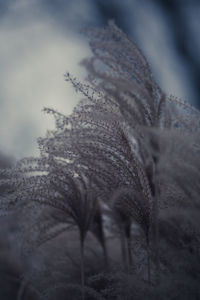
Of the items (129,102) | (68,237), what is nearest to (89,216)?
(129,102)

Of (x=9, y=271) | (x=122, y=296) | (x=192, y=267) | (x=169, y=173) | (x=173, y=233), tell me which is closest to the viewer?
(x=169, y=173)

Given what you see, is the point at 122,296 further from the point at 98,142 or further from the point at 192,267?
the point at 98,142

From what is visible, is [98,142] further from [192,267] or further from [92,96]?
[192,267]

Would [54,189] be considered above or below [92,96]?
below

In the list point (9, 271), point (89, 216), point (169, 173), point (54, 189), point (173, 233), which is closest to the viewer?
point (169, 173)

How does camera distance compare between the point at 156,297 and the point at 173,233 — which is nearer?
the point at 156,297

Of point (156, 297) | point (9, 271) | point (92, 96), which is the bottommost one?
point (156, 297)

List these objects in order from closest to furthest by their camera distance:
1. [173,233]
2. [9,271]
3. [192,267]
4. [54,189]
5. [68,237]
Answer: [192,267], [54,189], [173,233], [9,271], [68,237]

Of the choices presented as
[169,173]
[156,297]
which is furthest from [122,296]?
[169,173]

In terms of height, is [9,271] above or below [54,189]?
below
